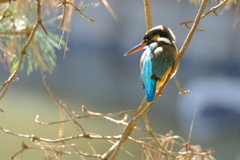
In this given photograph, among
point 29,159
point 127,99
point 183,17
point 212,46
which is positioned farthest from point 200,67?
point 29,159

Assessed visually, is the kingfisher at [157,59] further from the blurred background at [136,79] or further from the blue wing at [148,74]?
the blurred background at [136,79]

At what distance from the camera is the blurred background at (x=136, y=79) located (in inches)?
154

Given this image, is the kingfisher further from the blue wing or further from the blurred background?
the blurred background

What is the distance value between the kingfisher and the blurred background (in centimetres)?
254

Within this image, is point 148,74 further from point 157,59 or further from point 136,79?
point 136,79

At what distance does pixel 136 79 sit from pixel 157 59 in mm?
3180

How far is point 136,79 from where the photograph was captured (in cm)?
436

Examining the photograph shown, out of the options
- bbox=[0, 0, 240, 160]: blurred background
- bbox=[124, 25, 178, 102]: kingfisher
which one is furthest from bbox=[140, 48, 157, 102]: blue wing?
bbox=[0, 0, 240, 160]: blurred background

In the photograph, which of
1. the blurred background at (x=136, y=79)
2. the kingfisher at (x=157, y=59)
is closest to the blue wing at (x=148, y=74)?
the kingfisher at (x=157, y=59)

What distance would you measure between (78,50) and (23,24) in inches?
110

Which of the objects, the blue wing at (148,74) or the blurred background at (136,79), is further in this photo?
the blurred background at (136,79)

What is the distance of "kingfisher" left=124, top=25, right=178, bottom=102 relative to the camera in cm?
115

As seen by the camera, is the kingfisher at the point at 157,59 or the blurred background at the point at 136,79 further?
the blurred background at the point at 136,79

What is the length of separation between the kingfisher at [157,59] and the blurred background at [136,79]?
100 inches
